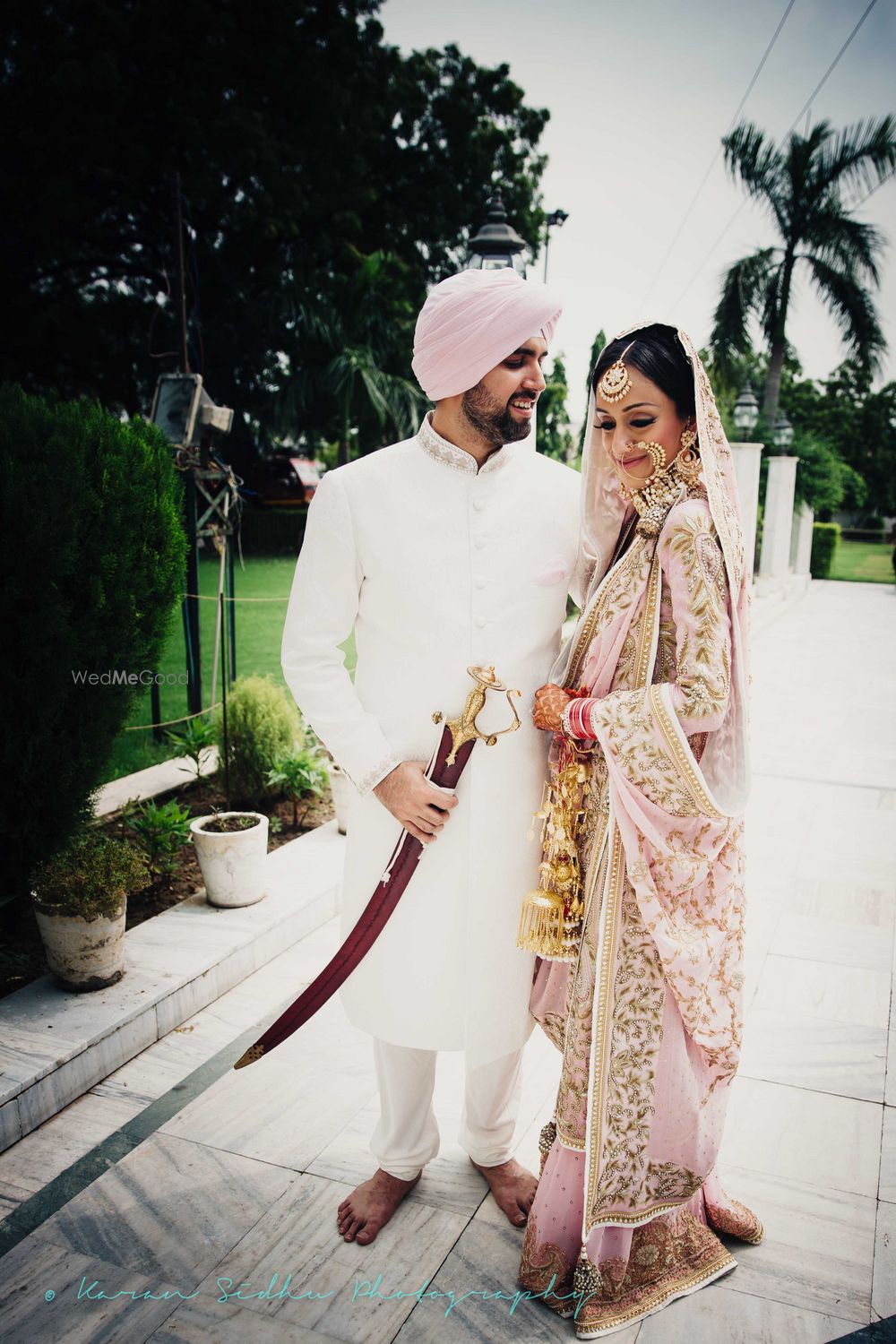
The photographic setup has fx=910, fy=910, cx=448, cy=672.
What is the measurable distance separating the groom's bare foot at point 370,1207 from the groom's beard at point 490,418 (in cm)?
168

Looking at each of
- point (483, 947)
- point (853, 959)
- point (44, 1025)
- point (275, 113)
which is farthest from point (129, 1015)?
point (275, 113)

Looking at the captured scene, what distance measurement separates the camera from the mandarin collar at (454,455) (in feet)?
6.46

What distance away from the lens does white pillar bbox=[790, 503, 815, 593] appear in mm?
20594

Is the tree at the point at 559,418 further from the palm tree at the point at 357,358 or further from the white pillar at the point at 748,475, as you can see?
the white pillar at the point at 748,475

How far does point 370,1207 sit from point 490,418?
1.75 metres

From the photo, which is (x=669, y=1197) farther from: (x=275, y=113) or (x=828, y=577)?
(x=828, y=577)

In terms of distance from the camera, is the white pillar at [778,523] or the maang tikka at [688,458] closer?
the maang tikka at [688,458]

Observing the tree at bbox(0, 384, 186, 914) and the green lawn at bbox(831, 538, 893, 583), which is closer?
the tree at bbox(0, 384, 186, 914)

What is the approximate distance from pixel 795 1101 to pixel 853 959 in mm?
978

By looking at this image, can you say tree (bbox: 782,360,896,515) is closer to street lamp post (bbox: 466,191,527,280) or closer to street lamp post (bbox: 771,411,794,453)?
street lamp post (bbox: 771,411,794,453)

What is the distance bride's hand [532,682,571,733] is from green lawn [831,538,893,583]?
74.7 feet

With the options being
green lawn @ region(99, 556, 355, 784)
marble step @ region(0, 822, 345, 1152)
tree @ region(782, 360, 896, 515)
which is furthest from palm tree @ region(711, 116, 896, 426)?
tree @ region(782, 360, 896, 515)

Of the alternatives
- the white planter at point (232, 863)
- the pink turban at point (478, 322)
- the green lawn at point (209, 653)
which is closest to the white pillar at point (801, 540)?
the green lawn at point (209, 653)

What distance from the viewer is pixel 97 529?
2994 millimetres
